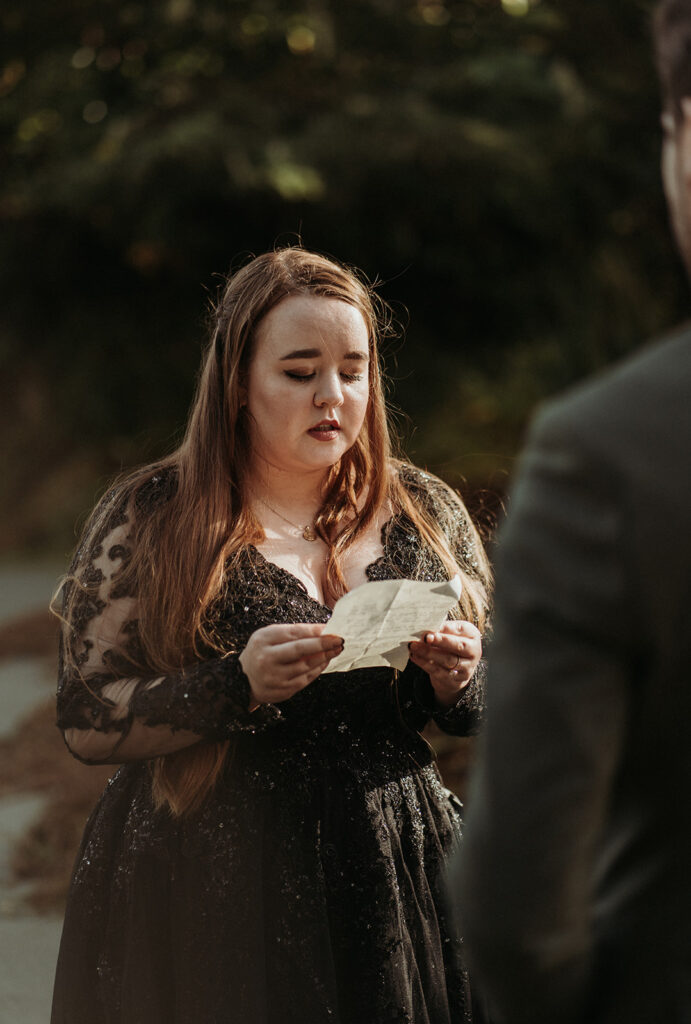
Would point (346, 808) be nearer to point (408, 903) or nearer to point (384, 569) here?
point (408, 903)

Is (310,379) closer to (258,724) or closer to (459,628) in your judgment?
(459,628)

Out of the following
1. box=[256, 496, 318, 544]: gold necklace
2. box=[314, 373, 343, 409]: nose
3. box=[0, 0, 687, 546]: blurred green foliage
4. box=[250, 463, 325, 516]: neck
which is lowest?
box=[256, 496, 318, 544]: gold necklace

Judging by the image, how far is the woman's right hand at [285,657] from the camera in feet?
5.97

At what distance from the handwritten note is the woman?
0.09 m

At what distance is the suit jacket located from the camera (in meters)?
0.87

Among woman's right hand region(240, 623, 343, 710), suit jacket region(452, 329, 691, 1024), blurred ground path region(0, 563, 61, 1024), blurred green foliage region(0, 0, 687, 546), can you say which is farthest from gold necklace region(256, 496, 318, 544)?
blurred green foliage region(0, 0, 687, 546)

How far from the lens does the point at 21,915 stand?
4.50 metres

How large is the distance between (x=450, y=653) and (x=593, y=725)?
43.9 inches

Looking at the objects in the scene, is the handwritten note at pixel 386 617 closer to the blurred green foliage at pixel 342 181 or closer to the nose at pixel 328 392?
the nose at pixel 328 392

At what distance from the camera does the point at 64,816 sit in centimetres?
538

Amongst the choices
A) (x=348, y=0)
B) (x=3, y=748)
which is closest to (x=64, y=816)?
(x=3, y=748)

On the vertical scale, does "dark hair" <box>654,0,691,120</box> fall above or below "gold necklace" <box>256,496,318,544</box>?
below

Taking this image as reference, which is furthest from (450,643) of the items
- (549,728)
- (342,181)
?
(342,181)

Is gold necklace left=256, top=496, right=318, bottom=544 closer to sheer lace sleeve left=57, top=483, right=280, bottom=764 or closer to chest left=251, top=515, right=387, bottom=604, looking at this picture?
chest left=251, top=515, right=387, bottom=604
